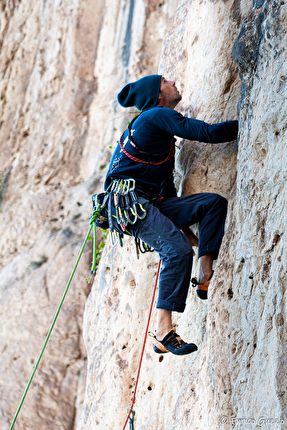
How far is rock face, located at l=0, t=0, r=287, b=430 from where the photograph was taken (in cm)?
262

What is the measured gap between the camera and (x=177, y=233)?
3178mm

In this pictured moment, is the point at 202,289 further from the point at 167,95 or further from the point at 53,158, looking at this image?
the point at 53,158

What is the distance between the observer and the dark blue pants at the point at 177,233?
308 centimetres

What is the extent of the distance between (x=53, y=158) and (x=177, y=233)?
7.33 metres

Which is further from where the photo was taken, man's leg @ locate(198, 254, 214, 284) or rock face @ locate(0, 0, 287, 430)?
man's leg @ locate(198, 254, 214, 284)

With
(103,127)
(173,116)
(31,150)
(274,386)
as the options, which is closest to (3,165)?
(31,150)

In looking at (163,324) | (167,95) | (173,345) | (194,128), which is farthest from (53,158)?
(173,345)

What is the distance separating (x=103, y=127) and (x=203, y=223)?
678 centimetres

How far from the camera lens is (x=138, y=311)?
170 inches

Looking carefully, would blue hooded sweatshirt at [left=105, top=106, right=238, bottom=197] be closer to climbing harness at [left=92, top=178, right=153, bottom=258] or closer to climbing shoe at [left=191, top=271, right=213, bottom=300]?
climbing harness at [left=92, top=178, right=153, bottom=258]

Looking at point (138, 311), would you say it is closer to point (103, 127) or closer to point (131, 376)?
point (131, 376)

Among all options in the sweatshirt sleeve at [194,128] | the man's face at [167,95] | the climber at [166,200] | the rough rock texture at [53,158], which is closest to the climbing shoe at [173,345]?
the climber at [166,200]

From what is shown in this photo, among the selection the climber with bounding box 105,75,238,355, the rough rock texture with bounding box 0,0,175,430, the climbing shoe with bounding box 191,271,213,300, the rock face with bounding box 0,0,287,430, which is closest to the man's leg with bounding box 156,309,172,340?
the climber with bounding box 105,75,238,355

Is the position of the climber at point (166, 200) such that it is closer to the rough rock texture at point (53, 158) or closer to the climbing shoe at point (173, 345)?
the climbing shoe at point (173, 345)
